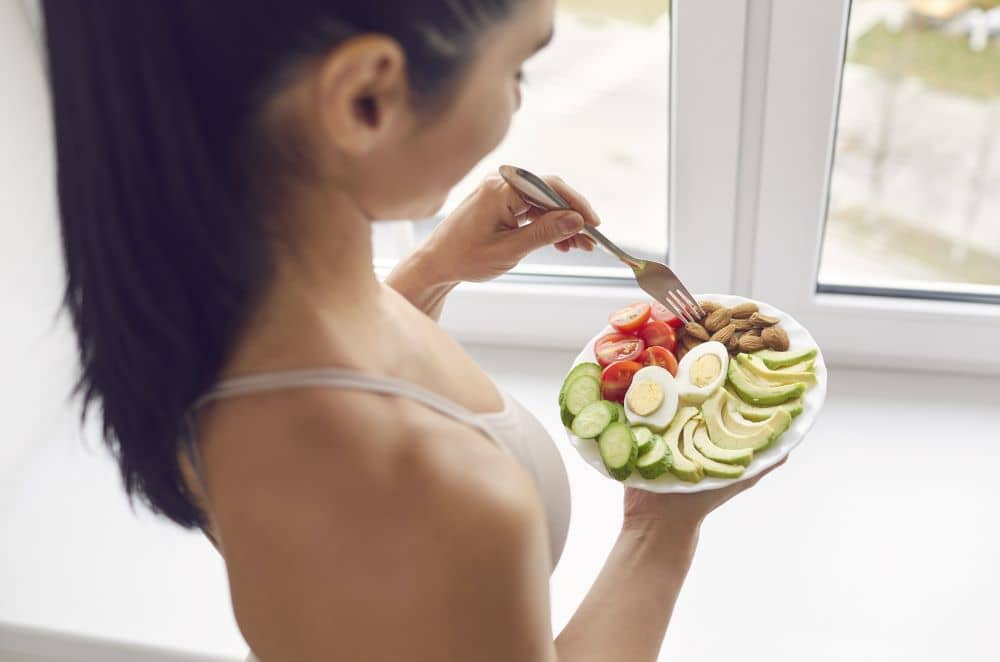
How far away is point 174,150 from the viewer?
426 millimetres

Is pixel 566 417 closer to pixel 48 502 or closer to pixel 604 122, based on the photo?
pixel 604 122

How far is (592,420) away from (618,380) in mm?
49

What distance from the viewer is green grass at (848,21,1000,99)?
90 cm

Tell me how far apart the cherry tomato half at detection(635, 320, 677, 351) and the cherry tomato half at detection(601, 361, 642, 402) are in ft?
0.14

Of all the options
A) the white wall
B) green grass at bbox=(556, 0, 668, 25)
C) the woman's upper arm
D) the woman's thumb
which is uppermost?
green grass at bbox=(556, 0, 668, 25)

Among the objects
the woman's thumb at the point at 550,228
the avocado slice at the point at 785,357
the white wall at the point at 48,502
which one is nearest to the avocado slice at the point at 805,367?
the avocado slice at the point at 785,357

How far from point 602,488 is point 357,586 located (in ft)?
1.88

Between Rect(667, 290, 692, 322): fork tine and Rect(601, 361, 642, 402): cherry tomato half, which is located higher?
Rect(667, 290, 692, 322): fork tine

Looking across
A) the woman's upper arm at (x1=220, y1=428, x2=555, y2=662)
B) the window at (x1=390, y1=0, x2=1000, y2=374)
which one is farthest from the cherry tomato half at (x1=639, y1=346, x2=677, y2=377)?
the woman's upper arm at (x1=220, y1=428, x2=555, y2=662)

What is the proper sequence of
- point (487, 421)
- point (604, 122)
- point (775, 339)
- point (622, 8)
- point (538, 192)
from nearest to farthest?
point (487, 421)
point (538, 192)
point (775, 339)
point (622, 8)
point (604, 122)

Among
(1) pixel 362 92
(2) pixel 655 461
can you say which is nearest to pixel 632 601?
(2) pixel 655 461

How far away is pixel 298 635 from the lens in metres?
0.51

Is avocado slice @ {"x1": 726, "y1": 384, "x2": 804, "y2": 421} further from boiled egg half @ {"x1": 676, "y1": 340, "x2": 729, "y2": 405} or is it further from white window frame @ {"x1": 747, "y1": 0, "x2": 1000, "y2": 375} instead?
white window frame @ {"x1": 747, "y1": 0, "x2": 1000, "y2": 375}

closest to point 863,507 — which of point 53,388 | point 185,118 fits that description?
point 185,118
